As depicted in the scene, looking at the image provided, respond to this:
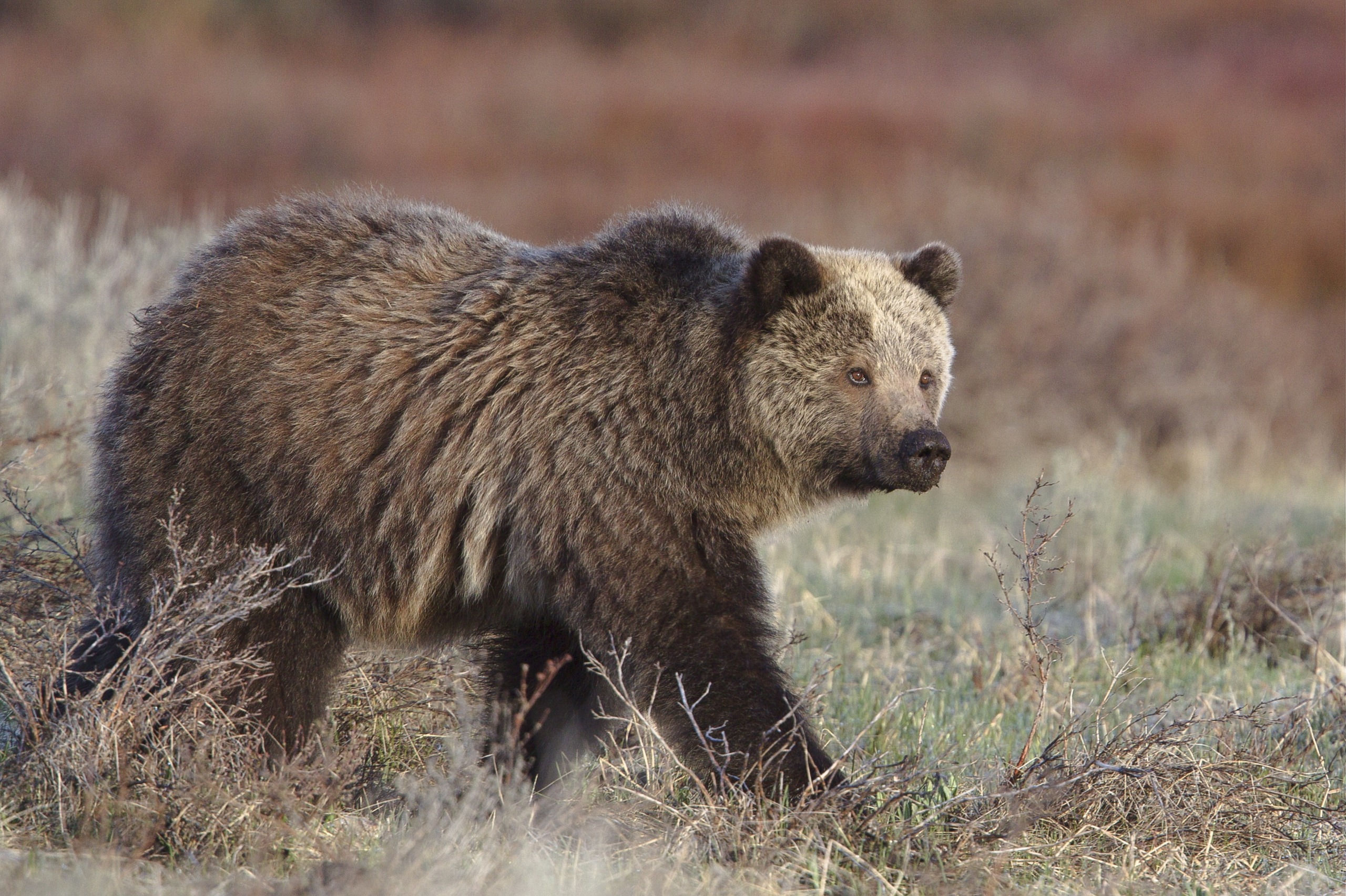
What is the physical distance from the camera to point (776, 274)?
15.3 ft

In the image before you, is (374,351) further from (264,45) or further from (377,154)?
(264,45)

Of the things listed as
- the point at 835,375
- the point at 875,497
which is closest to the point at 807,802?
the point at 835,375

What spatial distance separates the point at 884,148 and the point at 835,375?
51.2ft

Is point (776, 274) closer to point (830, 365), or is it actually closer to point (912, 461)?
point (830, 365)

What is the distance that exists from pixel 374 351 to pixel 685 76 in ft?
59.1

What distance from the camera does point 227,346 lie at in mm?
4637

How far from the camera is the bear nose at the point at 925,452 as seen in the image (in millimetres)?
4562

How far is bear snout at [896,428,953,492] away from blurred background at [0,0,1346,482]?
6265 millimetres

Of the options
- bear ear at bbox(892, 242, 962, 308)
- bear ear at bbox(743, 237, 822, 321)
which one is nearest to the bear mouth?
bear ear at bbox(743, 237, 822, 321)

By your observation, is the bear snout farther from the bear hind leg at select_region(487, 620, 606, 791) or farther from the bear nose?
the bear hind leg at select_region(487, 620, 606, 791)

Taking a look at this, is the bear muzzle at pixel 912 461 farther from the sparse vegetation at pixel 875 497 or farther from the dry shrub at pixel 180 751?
the dry shrub at pixel 180 751

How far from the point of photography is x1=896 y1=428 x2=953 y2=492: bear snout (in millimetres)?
4566

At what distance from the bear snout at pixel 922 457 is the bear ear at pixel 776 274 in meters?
0.61

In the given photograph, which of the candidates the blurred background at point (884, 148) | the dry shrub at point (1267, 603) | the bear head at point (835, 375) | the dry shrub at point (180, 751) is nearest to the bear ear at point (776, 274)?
the bear head at point (835, 375)
